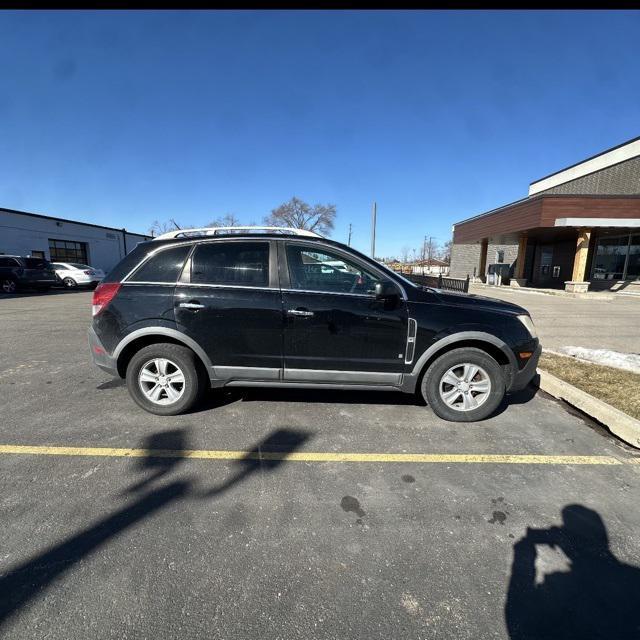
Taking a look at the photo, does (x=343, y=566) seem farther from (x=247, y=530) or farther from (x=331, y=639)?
(x=247, y=530)

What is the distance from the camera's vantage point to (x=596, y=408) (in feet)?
12.6

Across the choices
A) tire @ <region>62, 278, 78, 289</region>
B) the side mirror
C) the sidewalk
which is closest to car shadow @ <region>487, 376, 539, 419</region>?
the side mirror

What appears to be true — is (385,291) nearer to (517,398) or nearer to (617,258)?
(517,398)

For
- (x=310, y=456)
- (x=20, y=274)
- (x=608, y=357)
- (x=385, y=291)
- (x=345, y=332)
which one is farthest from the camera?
(x=20, y=274)

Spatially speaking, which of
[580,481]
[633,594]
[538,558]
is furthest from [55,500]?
[580,481]

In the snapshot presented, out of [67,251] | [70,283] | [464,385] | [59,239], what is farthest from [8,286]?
[464,385]

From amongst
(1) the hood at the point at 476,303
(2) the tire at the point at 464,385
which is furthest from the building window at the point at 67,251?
(2) the tire at the point at 464,385

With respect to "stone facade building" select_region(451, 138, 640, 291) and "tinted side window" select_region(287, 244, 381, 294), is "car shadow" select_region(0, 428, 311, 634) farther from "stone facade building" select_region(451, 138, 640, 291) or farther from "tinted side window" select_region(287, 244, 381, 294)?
"stone facade building" select_region(451, 138, 640, 291)

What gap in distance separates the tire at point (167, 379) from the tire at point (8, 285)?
18298 millimetres

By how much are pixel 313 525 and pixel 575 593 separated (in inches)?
57.3

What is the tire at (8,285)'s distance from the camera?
16861 millimetres

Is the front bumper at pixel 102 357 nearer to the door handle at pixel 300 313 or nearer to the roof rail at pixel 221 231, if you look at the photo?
the roof rail at pixel 221 231

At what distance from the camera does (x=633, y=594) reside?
1.85m

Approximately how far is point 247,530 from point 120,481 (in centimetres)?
113
